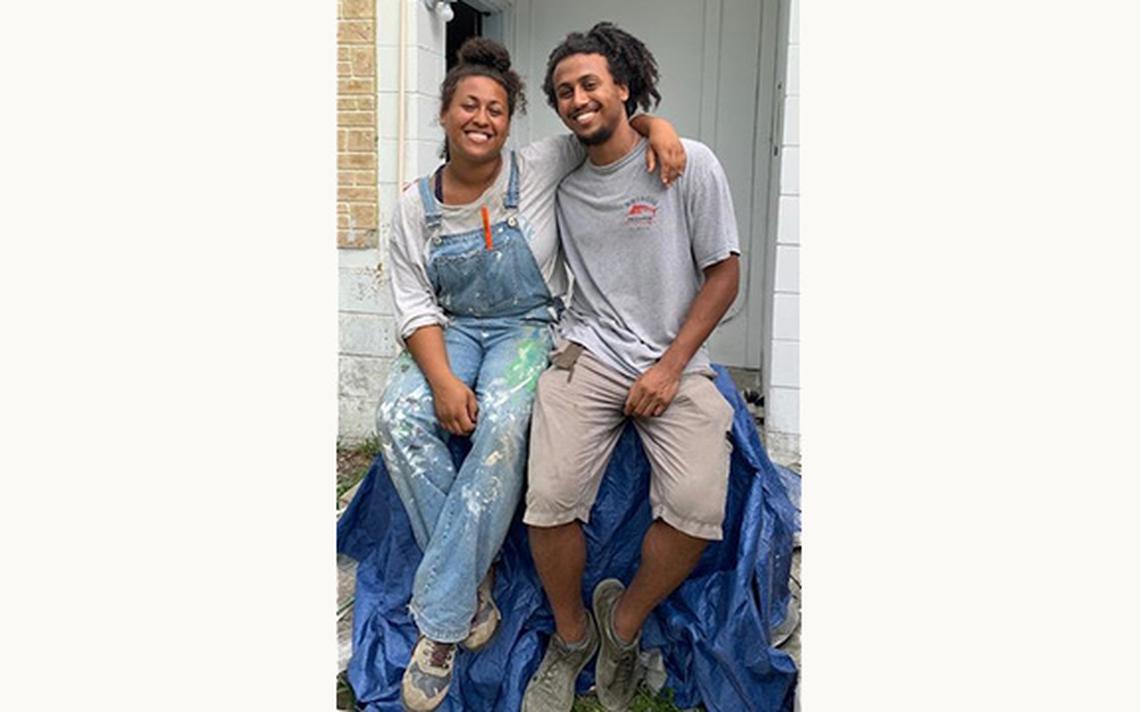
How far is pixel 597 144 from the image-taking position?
7.02ft

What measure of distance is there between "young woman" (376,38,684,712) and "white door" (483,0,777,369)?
2.34 metres

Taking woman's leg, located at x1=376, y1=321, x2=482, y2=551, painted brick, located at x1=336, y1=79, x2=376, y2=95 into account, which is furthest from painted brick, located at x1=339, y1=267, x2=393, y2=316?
woman's leg, located at x1=376, y1=321, x2=482, y2=551

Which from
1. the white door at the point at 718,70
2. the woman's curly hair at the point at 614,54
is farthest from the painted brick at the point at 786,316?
the woman's curly hair at the point at 614,54

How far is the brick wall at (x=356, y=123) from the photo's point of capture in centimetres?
375

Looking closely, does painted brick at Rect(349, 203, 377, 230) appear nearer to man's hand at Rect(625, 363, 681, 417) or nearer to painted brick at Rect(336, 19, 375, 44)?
painted brick at Rect(336, 19, 375, 44)

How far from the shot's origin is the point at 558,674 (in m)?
2.23

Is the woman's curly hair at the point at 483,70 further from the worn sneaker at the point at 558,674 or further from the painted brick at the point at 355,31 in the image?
the painted brick at the point at 355,31

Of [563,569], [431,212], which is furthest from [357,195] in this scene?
[563,569]

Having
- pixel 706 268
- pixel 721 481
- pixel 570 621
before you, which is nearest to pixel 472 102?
pixel 706 268

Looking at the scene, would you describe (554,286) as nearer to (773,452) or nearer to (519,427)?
(519,427)

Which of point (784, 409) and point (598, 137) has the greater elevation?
point (598, 137)

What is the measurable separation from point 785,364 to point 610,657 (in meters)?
1.83

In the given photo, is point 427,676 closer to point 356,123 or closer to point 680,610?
point 680,610

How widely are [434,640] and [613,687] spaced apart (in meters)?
0.49
